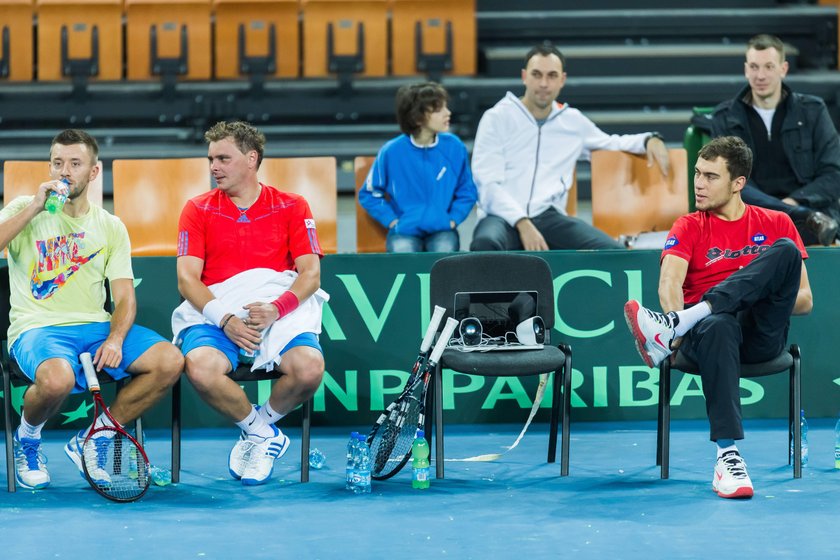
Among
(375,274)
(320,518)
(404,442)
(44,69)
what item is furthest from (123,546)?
(44,69)

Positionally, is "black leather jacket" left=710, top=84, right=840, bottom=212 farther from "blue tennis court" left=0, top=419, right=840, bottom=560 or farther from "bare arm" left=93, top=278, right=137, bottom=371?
"bare arm" left=93, top=278, right=137, bottom=371

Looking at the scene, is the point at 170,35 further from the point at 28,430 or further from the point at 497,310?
the point at 28,430

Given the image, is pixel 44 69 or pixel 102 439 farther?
pixel 44 69

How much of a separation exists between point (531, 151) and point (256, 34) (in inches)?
162

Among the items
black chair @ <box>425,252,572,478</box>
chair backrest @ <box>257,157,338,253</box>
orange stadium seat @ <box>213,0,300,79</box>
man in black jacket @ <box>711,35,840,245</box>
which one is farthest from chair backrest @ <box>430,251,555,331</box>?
orange stadium seat @ <box>213,0,300,79</box>

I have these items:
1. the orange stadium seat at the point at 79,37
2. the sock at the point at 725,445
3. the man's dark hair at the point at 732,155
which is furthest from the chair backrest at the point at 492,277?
the orange stadium seat at the point at 79,37

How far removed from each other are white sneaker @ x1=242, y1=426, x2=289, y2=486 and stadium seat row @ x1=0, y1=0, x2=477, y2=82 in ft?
18.8

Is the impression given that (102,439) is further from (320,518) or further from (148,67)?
(148,67)

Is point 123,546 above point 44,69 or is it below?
below

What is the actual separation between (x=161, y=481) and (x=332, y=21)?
6130 millimetres

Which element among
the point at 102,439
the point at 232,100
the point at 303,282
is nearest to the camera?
the point at 102,439

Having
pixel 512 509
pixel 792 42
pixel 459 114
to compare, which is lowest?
pixel 512 509

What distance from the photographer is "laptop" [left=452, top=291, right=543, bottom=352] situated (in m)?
5.25

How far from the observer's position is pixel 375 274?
19.1 ft
